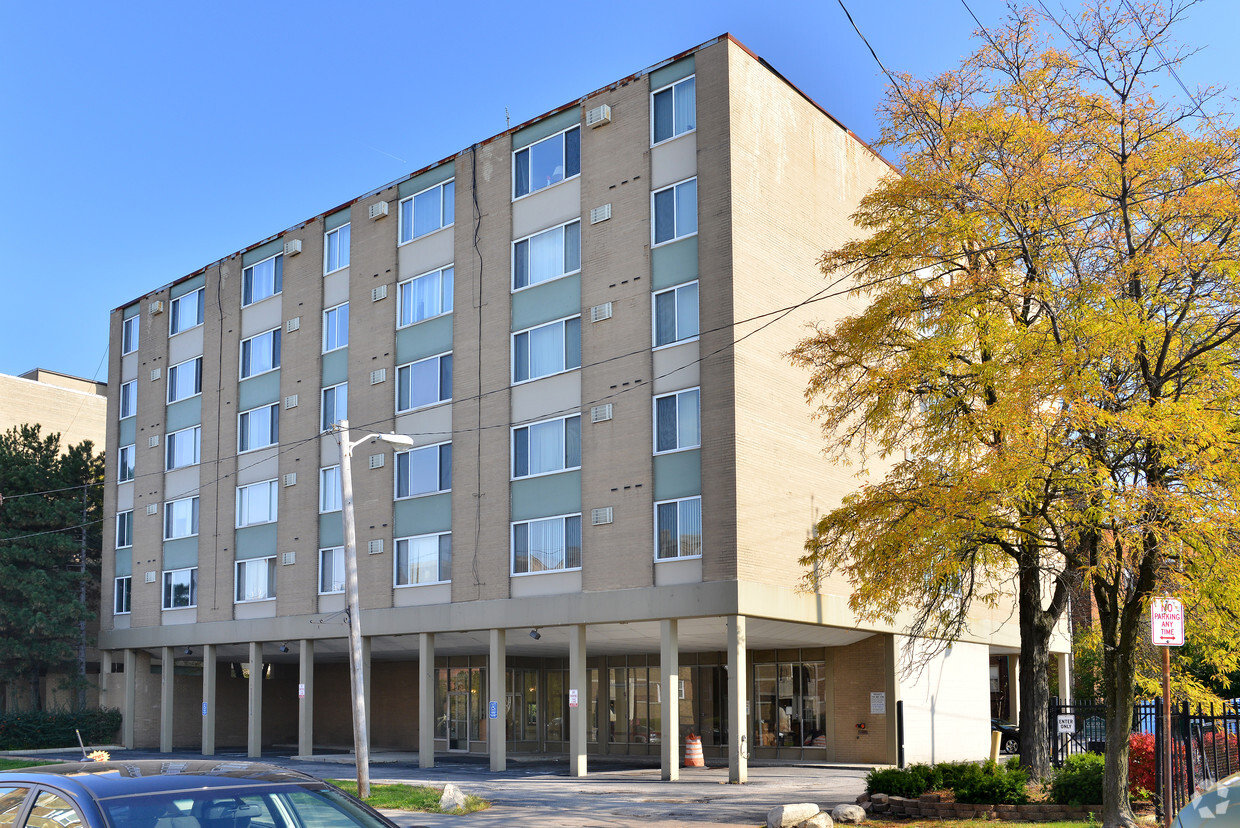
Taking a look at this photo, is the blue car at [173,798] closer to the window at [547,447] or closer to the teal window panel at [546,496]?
the teal window panel at [546,496]

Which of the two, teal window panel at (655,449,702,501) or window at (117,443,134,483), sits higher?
window at (117,443,134,483)

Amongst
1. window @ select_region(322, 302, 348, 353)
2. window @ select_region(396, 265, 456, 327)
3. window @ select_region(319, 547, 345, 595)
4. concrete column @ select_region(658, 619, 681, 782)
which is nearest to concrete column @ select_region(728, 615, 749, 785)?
concrete column @ select_region(658, 619, 681, 782)

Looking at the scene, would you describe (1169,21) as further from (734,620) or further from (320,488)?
(320,488)

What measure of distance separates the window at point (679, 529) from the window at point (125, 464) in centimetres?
2679

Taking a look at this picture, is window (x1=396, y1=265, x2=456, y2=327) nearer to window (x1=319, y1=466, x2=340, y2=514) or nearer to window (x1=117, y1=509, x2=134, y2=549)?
window (x1=319, y1=466, x2=340, y2=514)

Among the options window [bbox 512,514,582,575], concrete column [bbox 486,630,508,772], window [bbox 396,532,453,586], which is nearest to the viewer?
window [bbox 512,514,582,575]

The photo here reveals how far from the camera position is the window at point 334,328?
37656 mm

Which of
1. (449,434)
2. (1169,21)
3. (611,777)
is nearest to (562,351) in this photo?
(449,434)

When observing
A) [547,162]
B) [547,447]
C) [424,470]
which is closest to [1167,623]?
[547,447]

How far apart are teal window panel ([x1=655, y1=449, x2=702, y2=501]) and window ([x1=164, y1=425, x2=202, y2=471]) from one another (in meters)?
21.7

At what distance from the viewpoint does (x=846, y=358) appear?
21.1 m

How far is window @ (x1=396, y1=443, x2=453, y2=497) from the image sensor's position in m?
33.4

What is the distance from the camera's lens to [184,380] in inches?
1736

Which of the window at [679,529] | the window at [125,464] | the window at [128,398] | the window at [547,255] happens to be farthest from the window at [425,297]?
the window at [125,464]
